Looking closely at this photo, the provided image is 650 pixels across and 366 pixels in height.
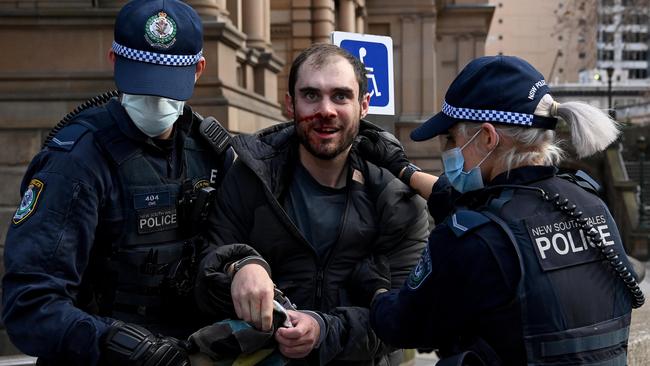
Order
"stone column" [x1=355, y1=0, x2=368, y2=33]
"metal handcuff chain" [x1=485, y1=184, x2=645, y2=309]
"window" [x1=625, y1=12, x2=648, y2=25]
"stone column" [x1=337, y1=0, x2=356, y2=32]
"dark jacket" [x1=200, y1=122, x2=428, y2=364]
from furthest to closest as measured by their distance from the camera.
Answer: "window" [x1=625, y1=12, x2=648, y2=25] < "stone column" [x1=355, y1=0, x2=368, y2=33] < "stone column" [x1=337, y1=0, x2=356, y2=32] < "dark jacket" [x1=200, y1=122, x2=428, y2=364] < "metal handcuff chain" [x1=485, y1=184, x2=645, y2=309]

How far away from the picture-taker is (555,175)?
8.93 feet

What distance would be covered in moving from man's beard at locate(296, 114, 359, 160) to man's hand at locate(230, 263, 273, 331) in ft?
2.17

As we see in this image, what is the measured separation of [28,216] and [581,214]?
5.44 feet

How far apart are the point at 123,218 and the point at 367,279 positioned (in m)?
0.90

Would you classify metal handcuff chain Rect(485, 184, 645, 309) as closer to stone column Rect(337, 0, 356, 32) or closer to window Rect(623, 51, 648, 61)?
stone column Rect(337, 0, 356, 32)

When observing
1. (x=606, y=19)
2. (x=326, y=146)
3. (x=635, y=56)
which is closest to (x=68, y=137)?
(x=326, y=146)

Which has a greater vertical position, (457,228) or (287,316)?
(457,228)

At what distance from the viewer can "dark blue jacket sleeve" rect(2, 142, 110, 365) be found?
2.68 m

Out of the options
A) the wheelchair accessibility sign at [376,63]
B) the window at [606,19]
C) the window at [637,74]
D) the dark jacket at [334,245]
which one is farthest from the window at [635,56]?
the dark jacket at [334,245]

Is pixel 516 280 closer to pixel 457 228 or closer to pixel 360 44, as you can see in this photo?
pixel 457 228

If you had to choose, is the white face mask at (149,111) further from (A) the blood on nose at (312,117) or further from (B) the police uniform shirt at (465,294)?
(B) the police uniform shirt at (465,294)

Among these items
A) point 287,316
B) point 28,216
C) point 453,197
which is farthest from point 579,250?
point 28,216

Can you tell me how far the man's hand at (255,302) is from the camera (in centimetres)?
284

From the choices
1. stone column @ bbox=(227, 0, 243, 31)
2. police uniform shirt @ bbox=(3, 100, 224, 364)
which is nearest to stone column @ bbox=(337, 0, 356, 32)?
stone column @ bbox=(227, 0, 243, 31)
